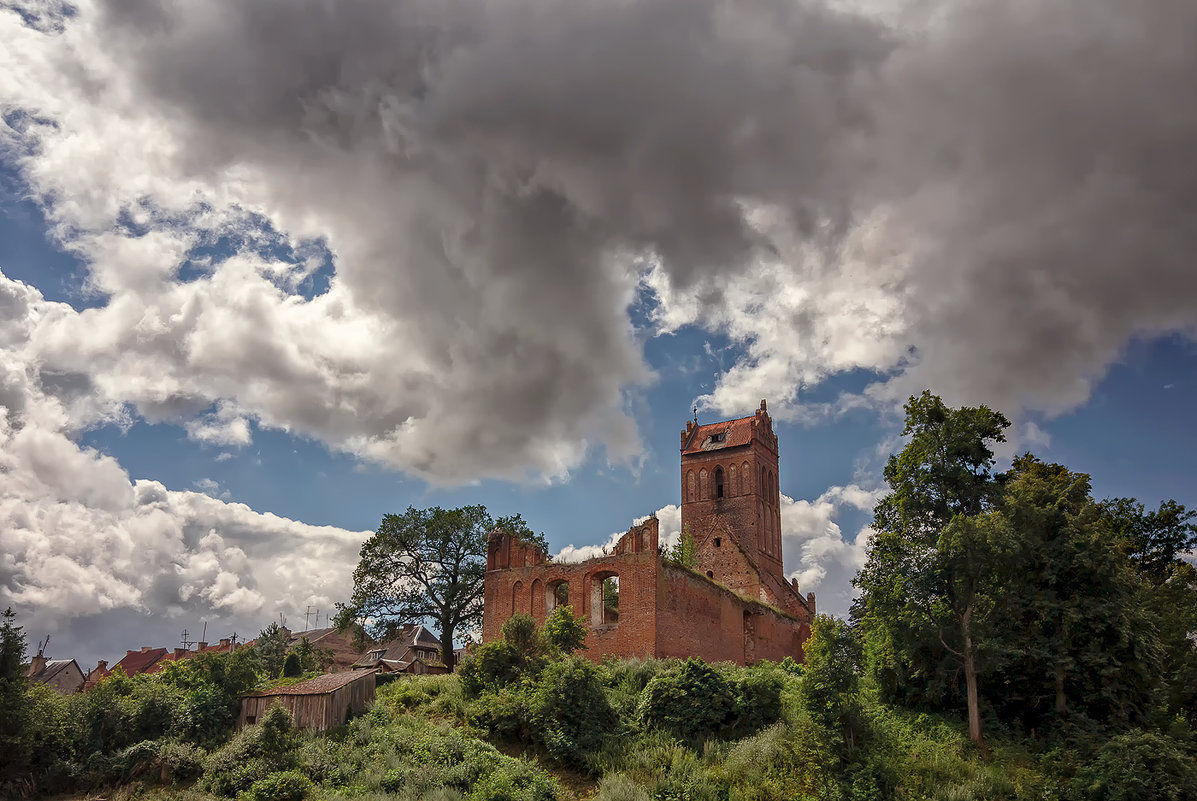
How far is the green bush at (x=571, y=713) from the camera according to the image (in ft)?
81.3

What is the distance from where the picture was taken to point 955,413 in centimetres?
2716

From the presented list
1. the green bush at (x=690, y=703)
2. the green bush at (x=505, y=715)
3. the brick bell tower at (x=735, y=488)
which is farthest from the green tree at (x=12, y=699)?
the brick bell tower at (x=735, y=488)

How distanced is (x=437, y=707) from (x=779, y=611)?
24174 millimetres

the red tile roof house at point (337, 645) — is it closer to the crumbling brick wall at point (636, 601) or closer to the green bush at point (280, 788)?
the crumbling brick wall at point (636, 601)

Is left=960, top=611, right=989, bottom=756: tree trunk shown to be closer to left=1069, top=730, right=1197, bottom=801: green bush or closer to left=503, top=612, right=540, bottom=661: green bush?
left=1069, top=730, right=1197, bottom=801: green bush

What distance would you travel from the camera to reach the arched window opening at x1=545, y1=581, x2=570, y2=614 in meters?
37.0

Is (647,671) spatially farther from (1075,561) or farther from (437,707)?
(1075,561)

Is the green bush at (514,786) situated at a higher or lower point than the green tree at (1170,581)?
lower

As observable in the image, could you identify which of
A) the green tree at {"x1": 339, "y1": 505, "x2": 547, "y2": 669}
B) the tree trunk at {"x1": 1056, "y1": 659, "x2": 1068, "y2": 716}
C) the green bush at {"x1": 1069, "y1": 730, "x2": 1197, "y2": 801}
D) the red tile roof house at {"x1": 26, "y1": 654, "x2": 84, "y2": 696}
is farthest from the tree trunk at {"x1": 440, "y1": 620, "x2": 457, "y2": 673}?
the red tile roof house at {"x1": 26, "y1": 654, "x2": 84, "y2": 696}

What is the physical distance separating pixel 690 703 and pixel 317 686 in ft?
37.9

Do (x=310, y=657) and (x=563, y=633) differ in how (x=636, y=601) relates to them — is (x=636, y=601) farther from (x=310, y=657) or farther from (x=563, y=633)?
(x=310, y=657)

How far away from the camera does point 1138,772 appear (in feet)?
69.6

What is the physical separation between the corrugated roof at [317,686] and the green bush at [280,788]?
4.06 metres

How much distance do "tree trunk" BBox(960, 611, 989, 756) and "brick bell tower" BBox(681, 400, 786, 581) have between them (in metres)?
31.7
